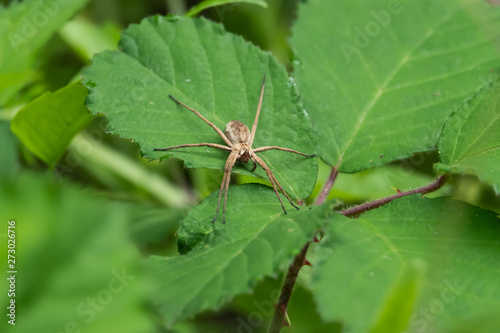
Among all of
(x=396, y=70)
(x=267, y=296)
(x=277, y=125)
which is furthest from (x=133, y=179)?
(x=396, y=70)

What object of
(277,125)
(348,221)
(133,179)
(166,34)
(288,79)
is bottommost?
(133,179)

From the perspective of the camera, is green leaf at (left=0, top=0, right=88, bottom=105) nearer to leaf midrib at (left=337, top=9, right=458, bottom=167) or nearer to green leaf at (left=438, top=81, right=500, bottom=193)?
leaf midrib at (left=337, top=9, right=458, bottom=167)

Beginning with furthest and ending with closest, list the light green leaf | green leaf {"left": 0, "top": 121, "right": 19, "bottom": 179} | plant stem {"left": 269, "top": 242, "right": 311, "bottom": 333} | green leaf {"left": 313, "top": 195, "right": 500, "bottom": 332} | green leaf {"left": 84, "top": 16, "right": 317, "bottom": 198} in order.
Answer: the light green leaf
green leaf {"left": 0, "top": 121, "right": 19, "bottom": 179}
green leaf {"left": 84, "top": 16, "right": 317, "bottom": 198}
plant stem {"left": 269, "top": 242, "right": 311, "bottom": 333}
green leaf {"left": 313, "top": 195, "right": 500, "bottom": 332}

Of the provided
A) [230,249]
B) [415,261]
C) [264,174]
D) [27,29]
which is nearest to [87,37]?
[27,29]

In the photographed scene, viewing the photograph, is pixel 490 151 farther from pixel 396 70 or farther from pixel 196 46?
pixel 196 46

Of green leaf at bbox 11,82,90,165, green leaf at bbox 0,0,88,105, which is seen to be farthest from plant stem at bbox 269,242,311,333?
green leaf at bbox 0,0,88,105

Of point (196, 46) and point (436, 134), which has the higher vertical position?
point (196, 46)

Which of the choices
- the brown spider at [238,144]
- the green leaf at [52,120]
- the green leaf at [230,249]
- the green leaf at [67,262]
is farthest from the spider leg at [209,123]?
the green leaf at [67,262]
